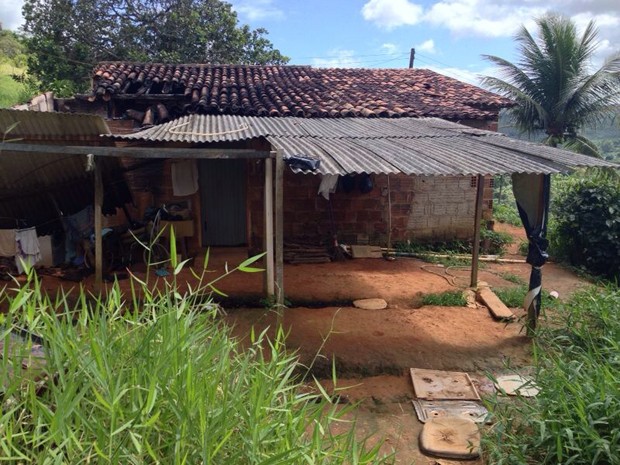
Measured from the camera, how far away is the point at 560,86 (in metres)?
13.7

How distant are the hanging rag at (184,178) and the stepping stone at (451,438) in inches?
241

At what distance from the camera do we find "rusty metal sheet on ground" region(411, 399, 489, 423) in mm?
4285

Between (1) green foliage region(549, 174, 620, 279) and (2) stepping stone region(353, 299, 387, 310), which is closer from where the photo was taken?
(2) stepping stone region(353, 299, 387, 310)

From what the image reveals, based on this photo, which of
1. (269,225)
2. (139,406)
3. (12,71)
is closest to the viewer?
(139,406)

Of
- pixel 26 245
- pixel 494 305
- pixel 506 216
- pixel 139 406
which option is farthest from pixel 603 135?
pixel 139 406

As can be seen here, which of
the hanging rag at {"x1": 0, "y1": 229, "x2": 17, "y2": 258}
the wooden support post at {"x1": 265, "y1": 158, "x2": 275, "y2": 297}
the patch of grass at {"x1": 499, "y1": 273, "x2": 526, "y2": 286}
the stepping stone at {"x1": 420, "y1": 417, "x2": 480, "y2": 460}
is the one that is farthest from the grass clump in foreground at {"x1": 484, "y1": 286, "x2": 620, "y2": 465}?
the hanging rag at {"x1": 0, "y1": 229, "x2": 17, "y2": 258}

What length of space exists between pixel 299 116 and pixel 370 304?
4215mm

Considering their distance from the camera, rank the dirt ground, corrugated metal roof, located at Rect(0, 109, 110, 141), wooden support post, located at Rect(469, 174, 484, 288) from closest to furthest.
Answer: the dirt ground
corrugated metal roof, located at Rect(0, 109, 110, 141)
wooden support post, located at Rect(469, 174, 484, 288)

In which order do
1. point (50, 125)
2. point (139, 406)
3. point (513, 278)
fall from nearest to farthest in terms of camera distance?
point (139, 406), point (50, 125), point (513, 278)

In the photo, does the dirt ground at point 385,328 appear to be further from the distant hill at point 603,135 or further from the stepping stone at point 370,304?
the distant hill at point 603,135

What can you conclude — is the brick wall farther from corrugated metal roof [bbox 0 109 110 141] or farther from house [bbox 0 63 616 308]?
corrugated metal roof [bbox 0 109 110 141]

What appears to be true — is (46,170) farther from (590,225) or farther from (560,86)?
(560,86)

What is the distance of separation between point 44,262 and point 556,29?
1485 centimetres

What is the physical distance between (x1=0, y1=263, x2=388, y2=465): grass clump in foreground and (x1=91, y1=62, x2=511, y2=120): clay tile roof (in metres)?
7.56
